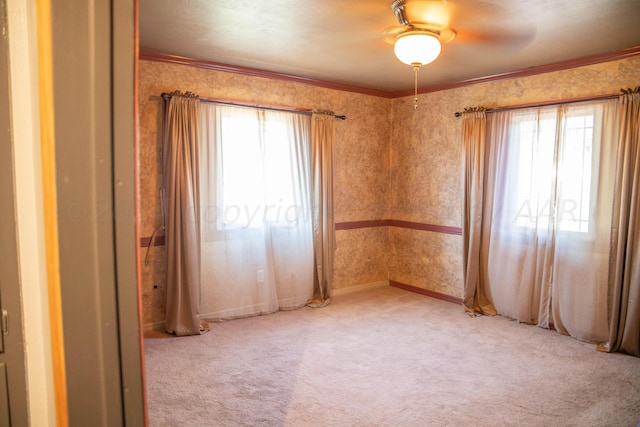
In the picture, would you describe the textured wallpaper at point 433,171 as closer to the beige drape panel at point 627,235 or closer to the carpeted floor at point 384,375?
the beige drape panel at point 627,235

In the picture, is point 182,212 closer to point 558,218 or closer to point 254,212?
point 254,212

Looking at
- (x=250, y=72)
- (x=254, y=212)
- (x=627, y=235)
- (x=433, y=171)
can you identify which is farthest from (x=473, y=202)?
(x=250, y=72)

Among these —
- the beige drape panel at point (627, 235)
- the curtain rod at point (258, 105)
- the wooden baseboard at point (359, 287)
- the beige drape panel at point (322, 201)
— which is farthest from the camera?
the wooden baseboard at point (359, 287)

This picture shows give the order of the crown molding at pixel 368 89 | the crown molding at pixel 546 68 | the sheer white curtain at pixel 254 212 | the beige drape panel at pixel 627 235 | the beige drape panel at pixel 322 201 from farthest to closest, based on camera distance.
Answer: the beige drape panel at pixel 322 201 < the sheer white curtain at pixel 254 212 < the crown molding at pixel 368 89 < the crown molding at pixel 546 68 < the beige drape panel at pixel 627 235

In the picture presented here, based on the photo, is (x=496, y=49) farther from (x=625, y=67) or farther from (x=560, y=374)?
(x=560, y=374)

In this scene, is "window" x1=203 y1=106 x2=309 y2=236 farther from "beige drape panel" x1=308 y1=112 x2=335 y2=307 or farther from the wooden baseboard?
the wooden baseboard

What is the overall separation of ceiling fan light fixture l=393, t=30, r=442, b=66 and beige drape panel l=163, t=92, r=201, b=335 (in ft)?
6.42

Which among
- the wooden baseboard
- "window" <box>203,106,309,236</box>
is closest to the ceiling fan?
"window" <box>203,106,309,236</box>

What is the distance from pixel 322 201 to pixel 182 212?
154cm

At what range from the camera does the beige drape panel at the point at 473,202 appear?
4398 millimetres

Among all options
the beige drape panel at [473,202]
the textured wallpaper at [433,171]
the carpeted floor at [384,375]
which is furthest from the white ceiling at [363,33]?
the carpeted floor at [384,375]

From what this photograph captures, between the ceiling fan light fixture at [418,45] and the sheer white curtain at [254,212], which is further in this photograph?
the sheer white curtain at [254,212]

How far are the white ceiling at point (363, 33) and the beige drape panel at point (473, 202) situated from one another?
1.77ft

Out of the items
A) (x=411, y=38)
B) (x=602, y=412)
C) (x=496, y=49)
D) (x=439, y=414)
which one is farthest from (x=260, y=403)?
(x=496, y=49)
